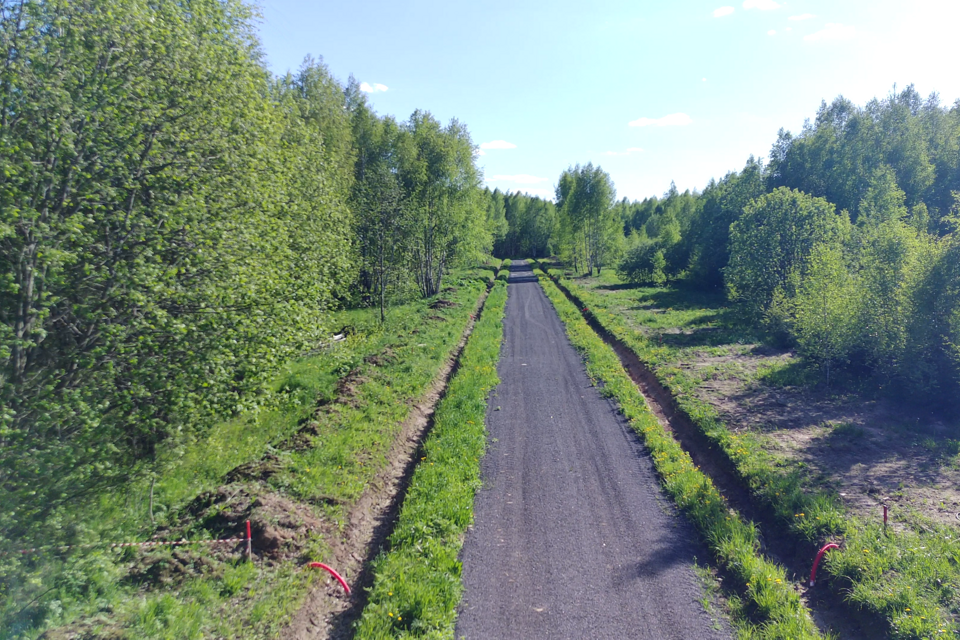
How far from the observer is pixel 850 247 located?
28016 millimetres

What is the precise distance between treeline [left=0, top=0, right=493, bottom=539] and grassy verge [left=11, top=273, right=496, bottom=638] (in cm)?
92

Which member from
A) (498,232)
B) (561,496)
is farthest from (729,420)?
(498,232)

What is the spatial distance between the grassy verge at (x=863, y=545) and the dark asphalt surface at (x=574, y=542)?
2160 millimetres

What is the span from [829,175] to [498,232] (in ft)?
195

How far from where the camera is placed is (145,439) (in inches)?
376

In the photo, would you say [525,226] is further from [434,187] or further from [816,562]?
[816,562]

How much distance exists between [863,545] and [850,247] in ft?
84.4

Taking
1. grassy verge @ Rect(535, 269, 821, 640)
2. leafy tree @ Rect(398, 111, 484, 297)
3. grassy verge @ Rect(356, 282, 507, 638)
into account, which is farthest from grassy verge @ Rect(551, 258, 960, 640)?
leafy tree @ Rect(398, 111, 484, 297)

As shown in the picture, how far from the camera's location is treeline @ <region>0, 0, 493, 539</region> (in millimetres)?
6547

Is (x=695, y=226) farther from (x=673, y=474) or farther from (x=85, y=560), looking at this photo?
(x=85, y=560)

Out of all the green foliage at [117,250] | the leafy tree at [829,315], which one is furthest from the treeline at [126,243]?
the leafy tree at [829,315]

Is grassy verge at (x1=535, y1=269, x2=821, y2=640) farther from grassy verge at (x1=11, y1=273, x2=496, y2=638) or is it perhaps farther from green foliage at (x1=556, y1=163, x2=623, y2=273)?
green foliage at (x1=556, y1=163, x2=623, y2=273)

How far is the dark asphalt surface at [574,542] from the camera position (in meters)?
7.23

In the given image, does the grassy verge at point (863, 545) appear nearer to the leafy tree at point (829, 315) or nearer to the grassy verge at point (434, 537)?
the grassy verge at point (434, 537)
